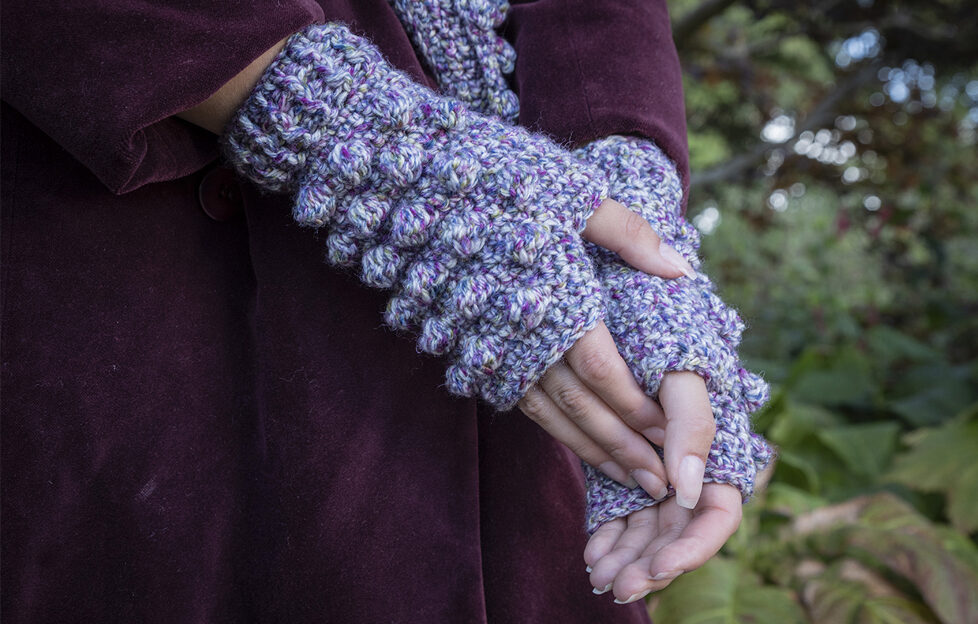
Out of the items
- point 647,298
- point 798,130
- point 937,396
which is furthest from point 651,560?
point 798,130

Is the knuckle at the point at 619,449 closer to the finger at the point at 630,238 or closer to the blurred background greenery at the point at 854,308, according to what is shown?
the finger at the point at 630,238

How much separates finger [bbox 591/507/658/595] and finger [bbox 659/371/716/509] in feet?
0.26

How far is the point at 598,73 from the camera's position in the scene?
97 centimetres

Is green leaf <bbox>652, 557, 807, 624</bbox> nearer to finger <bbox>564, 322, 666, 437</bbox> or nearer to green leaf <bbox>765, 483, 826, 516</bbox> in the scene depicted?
green leaf <bbox>765, 483, 826, 516</bbox>

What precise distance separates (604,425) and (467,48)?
51cm

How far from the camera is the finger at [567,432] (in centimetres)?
80

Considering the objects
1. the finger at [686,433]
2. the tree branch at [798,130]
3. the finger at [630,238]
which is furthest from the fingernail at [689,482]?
the tree branch at [798,130]

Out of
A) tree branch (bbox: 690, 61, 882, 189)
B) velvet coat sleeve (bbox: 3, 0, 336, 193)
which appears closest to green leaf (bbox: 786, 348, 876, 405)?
tree branch (bbox: 690, 61, 882, 189)

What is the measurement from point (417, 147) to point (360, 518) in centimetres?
39

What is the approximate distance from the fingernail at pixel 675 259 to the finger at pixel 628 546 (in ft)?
0.86

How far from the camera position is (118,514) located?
0.73 m

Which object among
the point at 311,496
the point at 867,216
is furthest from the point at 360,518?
the point at 867,216

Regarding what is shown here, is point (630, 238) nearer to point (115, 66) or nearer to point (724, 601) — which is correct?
point (115, 66)

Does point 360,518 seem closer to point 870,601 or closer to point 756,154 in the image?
point 870,601
